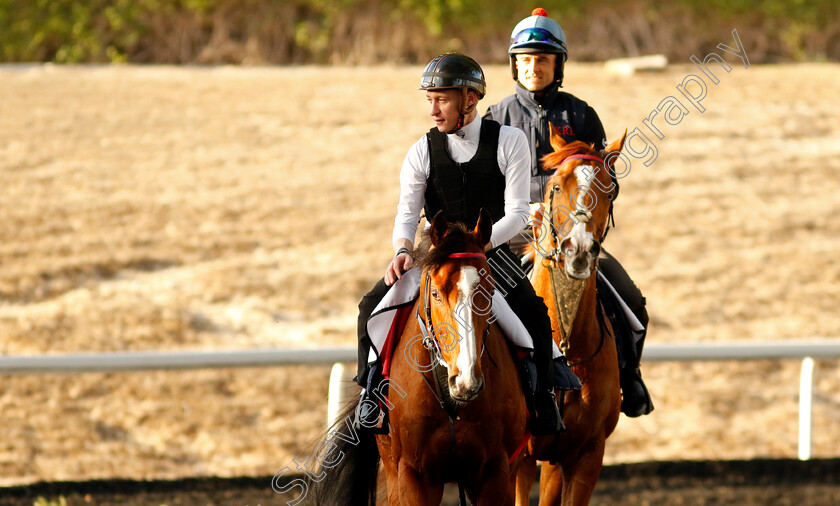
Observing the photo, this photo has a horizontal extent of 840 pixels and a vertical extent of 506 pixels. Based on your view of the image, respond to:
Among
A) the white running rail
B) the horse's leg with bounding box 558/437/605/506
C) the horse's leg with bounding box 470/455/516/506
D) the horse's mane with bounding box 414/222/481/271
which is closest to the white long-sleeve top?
the horse's mane with bounding box 414/222/481/271

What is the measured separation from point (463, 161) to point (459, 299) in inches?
38.7

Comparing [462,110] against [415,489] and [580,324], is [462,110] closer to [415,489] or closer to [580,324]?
[580,324]

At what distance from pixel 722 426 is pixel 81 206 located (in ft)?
29.6

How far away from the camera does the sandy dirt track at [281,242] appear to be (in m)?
9.12

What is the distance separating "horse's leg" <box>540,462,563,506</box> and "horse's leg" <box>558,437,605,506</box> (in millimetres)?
126

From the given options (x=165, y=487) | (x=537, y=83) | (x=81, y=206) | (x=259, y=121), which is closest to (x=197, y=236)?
(x=81, y=206)

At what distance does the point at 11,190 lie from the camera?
13281mm

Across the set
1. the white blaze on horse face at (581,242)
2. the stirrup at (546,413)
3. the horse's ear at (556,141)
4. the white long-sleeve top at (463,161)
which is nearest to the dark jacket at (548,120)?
the horse's ear at (556,141)

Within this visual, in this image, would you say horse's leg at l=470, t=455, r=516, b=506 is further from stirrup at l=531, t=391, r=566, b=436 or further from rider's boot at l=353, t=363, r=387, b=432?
rider's boot at l=353, t=363, r=387, b=432

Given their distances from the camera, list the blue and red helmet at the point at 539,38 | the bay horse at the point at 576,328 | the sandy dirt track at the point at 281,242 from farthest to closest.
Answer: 1. the sandy dirt track at the point at 281,242
2. the blue and red helmet at the point at 539,38
3. the bay horse at the point at 576,328

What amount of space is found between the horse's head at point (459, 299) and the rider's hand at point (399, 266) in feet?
0.68

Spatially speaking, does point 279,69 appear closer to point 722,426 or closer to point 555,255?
point 722,426

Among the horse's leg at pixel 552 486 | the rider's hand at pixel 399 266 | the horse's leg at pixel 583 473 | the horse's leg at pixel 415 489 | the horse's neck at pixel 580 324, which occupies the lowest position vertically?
the horse's leg at pixel 552 486

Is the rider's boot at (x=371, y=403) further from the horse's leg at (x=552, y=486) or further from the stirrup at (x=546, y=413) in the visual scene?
the horse's leg at (x=552, y=486)
